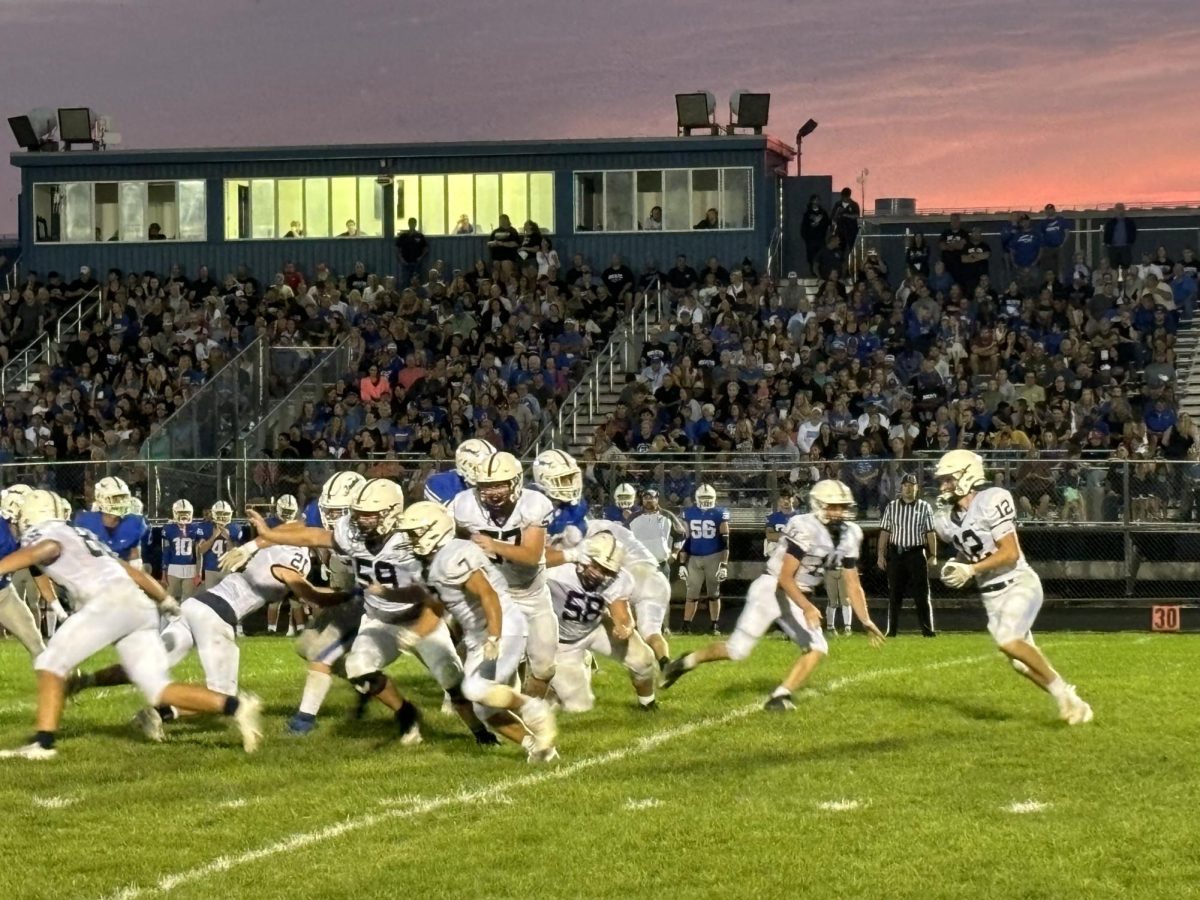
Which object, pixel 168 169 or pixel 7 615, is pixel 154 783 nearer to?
pixel 7 615

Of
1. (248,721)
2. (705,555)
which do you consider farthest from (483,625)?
(705,555)

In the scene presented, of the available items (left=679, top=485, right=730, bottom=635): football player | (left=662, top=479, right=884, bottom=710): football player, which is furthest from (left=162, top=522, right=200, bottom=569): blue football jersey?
(left=662, top=479, right=884, bottom=710): football player

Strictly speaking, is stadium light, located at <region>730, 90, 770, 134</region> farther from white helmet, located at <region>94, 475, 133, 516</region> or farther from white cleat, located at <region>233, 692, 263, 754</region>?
white cleat, located at <region>233, 692, 263, 754</region>

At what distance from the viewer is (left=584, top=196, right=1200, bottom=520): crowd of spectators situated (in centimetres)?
2217

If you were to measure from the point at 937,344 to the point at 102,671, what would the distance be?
1721 centimetres

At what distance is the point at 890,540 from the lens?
1975 centimetres

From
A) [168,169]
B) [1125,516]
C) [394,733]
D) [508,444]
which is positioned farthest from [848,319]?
Answer: [394,733]

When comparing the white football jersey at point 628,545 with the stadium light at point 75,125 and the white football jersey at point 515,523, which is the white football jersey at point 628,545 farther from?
the stadium light at point 75,125

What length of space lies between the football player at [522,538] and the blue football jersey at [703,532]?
32.8 ft

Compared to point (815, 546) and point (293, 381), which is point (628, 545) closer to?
point (815, 546)

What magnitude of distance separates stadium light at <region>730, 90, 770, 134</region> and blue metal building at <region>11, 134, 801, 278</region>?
17.2 inches

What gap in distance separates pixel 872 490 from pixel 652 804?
44.2 feet

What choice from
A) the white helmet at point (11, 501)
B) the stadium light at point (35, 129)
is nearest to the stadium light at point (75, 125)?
the stadium light at point (35, 129)

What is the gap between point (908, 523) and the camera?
776 inches
